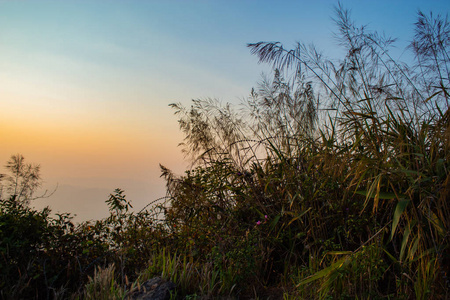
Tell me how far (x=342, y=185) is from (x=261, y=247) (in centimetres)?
94

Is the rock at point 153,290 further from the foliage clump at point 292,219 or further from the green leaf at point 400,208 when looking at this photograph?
the green leaf at point 400,208

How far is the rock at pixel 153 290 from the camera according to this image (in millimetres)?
2768

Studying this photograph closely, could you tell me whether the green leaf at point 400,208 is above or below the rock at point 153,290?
above

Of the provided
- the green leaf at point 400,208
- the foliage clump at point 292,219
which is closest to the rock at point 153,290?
the foliage clump at point 292,219

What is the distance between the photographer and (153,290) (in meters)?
2.83

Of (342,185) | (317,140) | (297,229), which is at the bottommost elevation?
(297,229)

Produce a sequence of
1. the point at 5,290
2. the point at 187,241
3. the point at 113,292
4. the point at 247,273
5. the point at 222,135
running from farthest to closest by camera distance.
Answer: the point at 222,135 < the point at 187,241 < the point at 5,290 < the point at 247,273 < the point at 113,292

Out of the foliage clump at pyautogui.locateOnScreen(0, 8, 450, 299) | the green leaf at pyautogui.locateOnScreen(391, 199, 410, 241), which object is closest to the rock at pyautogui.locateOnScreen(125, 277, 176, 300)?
the foliage clump at pyautogui.locateOnScreen(0, 8, 450, 299)

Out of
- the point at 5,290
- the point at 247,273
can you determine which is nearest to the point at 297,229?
the point at 247,273

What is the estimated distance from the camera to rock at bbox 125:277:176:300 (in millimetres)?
2768

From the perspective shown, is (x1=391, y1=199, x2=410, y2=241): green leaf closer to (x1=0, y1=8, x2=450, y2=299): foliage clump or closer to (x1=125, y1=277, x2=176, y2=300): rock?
(x1=0, y1=8, x2=450, y2=299): foliage clump

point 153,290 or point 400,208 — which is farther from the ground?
point 400,208

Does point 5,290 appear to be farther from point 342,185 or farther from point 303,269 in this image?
point 342,185

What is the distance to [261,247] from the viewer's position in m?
3.33
